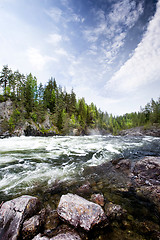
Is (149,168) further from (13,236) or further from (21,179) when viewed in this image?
(21,179)

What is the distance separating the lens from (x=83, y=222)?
2.31 m

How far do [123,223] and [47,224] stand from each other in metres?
2.03

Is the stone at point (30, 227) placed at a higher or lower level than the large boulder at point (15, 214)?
lower

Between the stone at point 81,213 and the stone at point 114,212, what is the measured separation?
0.39m

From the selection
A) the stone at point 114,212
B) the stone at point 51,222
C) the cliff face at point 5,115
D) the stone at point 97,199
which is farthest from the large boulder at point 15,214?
the cliff face at point 5,115

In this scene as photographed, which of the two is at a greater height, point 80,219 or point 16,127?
point 16,127

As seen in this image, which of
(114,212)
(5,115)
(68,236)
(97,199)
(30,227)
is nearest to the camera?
(68,236)

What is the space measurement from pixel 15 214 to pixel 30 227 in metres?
0.52

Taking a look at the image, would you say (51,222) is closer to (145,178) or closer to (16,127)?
(145,178)

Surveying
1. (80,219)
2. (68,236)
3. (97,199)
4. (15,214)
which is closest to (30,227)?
(15,214)

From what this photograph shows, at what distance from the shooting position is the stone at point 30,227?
2.12 m

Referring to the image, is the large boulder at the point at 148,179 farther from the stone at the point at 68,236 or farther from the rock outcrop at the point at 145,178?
the stone at the point at 68,236

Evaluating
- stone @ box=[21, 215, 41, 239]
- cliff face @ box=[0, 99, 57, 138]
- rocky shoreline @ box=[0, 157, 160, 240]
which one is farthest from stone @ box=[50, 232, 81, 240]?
cliff face @ box=[0, 99, 57, 138]

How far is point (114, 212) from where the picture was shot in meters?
2.81
